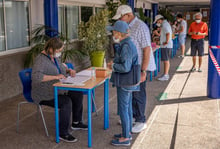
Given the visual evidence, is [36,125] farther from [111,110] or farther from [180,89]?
A: [180,89]

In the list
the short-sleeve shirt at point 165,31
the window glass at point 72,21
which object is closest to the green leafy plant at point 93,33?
the window glass at point 72,21

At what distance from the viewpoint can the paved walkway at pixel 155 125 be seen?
347 centimetres

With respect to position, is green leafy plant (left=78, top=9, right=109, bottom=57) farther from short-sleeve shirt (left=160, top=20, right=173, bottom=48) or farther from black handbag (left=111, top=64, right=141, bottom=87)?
black handbag (left=111, top=64, right=141, bottom=87)

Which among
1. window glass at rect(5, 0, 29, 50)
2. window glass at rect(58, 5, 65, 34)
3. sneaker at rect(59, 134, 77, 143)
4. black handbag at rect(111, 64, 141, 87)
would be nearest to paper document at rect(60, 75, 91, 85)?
black handbag at rect(111, 64, 141, 87)

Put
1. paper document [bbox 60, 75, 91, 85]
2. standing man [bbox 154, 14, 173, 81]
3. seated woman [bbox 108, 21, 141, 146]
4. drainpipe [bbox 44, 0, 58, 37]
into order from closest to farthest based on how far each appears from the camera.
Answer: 1. seated woman [bbox 108, 21, 141, 146]
2. paper document [bbox 60, 75, 91, 85]
3. drainpipe [bbox 44, 0, 58, 37]
4. standing man [bbox 154, 14, 173, 81]

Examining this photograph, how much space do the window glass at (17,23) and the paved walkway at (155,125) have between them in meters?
1.16

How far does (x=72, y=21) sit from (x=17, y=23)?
2668 millimetres

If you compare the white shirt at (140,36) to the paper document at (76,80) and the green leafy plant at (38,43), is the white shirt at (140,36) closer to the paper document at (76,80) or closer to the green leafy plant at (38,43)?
the paper document at (76,80)

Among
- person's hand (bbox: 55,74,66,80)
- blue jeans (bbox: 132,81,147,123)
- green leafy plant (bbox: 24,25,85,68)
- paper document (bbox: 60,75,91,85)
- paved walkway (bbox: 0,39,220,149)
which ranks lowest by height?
paved walkway (bbox: 0,39,220,149)

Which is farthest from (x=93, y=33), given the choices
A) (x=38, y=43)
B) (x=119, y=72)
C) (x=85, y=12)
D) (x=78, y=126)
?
(x=119, y=72)

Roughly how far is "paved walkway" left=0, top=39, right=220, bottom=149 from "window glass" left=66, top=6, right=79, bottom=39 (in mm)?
2868

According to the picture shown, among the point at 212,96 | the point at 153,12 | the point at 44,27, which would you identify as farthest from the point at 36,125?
the point at 153,12

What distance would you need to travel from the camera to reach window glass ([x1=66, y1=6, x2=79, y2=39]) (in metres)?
8.02

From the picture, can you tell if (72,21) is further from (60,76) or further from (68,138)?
(68,138)
